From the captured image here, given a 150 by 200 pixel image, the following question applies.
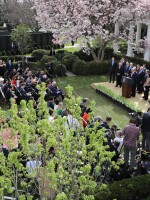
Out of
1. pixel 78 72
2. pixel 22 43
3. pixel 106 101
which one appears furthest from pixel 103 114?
pixel 22 43

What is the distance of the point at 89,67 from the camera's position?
78.2 ft

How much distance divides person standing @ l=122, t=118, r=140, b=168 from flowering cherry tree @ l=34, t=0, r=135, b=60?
1373cm

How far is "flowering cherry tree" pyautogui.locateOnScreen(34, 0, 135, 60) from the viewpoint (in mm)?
23078

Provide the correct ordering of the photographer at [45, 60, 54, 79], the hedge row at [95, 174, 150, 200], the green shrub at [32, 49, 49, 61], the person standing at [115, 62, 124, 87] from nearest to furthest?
the hedge row at [95, 174, 150, 200]
the person standing at [115, 62, 124, 87]
the photographer at [45, 60, 54, 79]
the green shrub at [32, 49, 49, 61]

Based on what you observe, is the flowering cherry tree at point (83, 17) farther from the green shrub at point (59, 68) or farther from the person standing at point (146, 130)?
the person standing at point (146, 130)

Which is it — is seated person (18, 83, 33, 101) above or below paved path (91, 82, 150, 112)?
above

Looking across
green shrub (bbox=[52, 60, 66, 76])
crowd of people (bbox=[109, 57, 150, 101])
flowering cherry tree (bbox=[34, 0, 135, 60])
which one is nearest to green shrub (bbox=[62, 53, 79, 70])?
flowering cherry tree (bbox=[34, 0, 135, 60])

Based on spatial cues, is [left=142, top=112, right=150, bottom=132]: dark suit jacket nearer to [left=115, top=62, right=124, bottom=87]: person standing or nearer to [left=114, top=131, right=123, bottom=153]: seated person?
[left=114, top=131, right=123, bottom=153]: seated person

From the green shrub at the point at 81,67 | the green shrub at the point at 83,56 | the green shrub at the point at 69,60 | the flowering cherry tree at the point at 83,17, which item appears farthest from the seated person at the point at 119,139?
the green shrub at the point at 83,56

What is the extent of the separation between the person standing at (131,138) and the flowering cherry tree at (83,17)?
13732 mm

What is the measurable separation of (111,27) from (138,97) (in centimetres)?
833

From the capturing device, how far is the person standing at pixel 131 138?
34.0 feet

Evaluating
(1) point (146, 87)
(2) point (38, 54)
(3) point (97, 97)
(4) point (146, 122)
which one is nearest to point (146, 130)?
(4) point (146, 122)

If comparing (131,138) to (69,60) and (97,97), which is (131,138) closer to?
(97,97)
